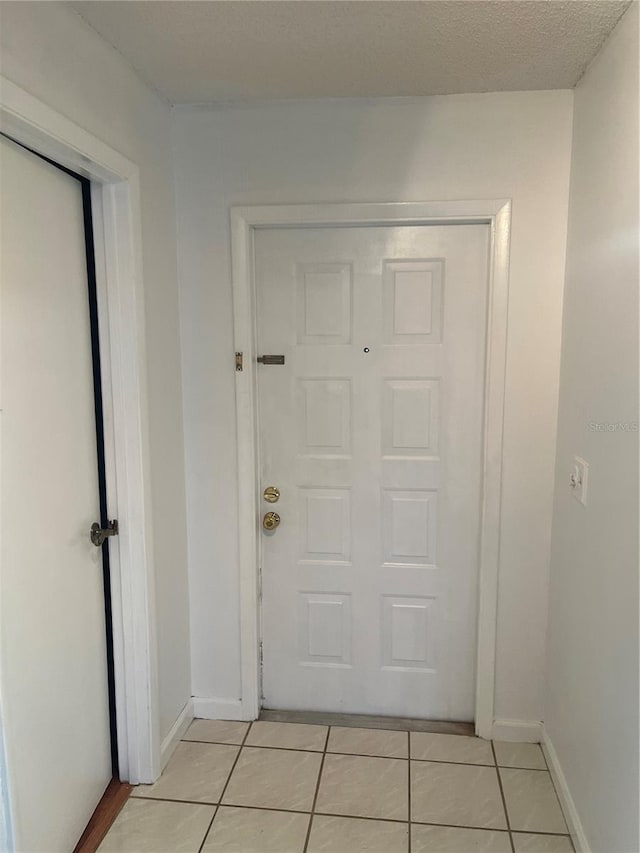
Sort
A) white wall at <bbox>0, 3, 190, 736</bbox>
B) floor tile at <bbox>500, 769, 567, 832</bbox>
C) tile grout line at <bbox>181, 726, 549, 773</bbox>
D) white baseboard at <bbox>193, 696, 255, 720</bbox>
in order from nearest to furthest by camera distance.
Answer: white wall at <bbox>0, 3, 190, 736</bbox>
floor tile at <bbox>500, 769, 567, 832</bbox>
tile grout line at <bbox>181, 726, 549, 773</bbox>
white baseboard at <bbox>193, 696, 255, 720</bbox>

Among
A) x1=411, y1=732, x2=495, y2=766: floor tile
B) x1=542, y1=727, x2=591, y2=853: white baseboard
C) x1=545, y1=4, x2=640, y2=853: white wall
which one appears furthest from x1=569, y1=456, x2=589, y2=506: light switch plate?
x1=411, y1=732, x2=495, y2=766: floor tile

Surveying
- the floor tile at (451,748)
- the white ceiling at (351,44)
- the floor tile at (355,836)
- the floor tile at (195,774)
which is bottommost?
the floor tile at (355,836)

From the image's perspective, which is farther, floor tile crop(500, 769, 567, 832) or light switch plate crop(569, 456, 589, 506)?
floor tile crop(500, 769, 567, 832)

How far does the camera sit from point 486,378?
208 centimetres

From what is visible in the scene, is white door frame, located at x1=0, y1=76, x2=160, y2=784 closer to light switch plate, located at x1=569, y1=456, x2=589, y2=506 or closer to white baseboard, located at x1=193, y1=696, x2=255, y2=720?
white baseboard, located at x1=193, y1=696, x2=255, y2=720

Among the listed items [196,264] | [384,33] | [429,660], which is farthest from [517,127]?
[429,660]

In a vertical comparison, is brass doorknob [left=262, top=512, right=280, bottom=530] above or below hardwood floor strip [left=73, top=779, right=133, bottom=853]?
above

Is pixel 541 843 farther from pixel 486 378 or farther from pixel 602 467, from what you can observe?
pixel 486 378

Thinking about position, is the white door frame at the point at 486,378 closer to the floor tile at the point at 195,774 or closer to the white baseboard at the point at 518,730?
the white baseboard at the point at 518,730

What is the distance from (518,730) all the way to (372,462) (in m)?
1.12

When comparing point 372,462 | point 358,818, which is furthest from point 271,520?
point 358,818

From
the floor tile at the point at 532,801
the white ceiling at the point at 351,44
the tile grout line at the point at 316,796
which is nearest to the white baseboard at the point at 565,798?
the floor tile at the point at 532,801

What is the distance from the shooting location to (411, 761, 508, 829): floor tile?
73.7 inches

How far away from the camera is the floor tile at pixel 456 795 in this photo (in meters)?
1.87
